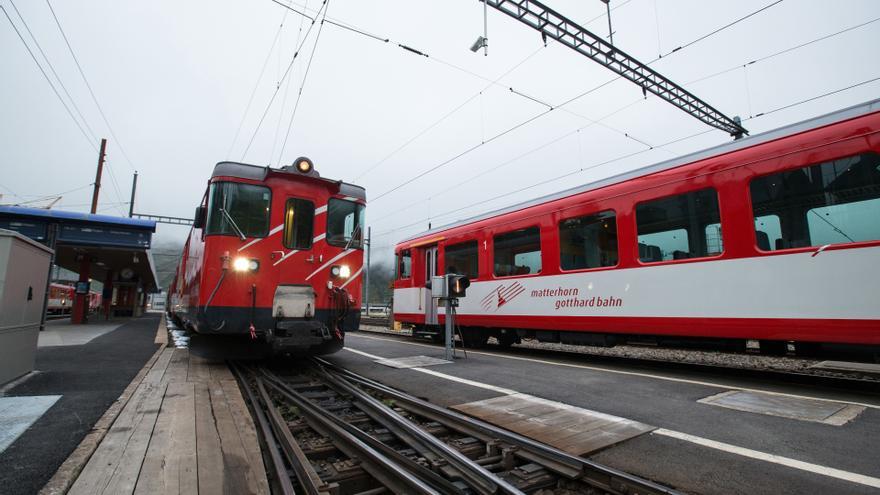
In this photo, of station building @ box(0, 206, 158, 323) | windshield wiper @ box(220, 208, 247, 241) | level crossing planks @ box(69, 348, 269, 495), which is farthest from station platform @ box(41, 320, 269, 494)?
station building @ box(0, 206, 158, 323)

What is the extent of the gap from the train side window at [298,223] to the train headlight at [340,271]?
0.58m

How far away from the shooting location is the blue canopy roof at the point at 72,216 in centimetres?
1547

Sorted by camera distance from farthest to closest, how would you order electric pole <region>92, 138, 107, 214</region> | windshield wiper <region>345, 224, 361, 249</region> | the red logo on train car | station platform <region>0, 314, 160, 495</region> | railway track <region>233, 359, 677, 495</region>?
1. electric pole <region>92, 138, 107, 214</region>
2. the red logo on train car
3. windshield wiper <region>345, 224, 361, 249</region>
4. station platform <region>0, 314, 160, 495</region>
5. railway track <region>233, 359, 677, 495</region>

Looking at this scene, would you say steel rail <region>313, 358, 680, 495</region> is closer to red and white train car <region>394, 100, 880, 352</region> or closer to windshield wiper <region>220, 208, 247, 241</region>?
windshield wiper <region>220, 208, 247, 241</region>

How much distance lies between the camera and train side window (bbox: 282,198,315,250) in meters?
7.04

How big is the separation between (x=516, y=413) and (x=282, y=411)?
2532 millimetres

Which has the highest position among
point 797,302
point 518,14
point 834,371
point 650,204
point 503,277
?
point 518,14

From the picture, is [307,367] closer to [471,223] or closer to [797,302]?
[471,223]

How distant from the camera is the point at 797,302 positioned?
516 centimetres

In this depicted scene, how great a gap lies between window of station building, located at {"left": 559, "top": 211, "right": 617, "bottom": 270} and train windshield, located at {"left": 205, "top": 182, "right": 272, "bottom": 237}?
5.51 m

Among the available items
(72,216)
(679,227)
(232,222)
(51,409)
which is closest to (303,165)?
(232,222)

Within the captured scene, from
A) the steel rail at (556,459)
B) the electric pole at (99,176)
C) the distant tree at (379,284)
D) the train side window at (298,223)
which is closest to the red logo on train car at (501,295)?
the train side window at (298,223)

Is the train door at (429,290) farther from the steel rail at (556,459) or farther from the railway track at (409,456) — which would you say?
the steel rail at (556,459)

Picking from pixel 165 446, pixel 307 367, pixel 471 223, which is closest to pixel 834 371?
pixel 471 223
